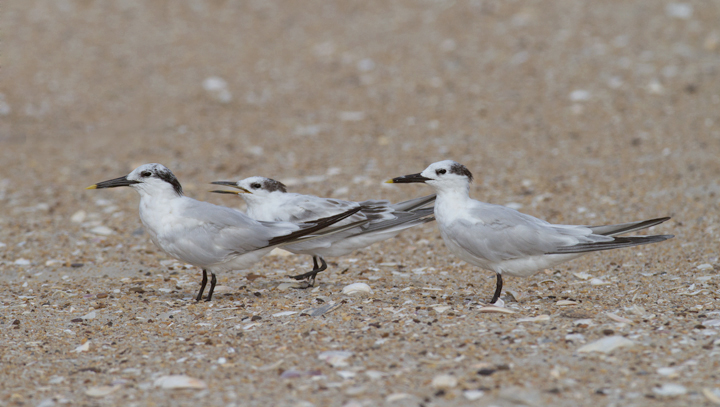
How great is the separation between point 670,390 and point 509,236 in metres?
1.40

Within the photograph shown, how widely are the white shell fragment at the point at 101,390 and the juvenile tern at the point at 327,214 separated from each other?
168 centimetres

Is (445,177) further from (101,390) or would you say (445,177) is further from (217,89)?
(217,89)

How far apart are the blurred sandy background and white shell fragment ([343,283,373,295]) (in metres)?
0.08

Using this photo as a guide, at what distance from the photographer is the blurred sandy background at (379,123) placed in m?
4.94

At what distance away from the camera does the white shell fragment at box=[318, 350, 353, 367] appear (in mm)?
3518

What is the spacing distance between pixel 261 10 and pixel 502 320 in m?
9.70

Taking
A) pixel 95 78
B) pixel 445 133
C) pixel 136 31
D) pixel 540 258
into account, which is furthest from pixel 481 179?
pixel 136 31

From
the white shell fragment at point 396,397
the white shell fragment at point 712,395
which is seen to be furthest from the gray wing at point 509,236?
the white shell fragment at point 396,397

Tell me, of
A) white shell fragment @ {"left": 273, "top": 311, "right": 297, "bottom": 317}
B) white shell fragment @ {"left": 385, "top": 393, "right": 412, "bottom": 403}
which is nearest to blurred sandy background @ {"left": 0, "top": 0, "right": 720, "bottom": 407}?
white shell fragment @ {"left": 385, "top": 393, "right": 412, "bottom": 403}

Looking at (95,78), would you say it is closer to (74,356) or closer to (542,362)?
(74,356)

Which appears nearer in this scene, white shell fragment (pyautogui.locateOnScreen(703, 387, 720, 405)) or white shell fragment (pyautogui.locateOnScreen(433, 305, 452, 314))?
white shell fragment (pyautogui.locateOnScreen(703, 387, 720, 405))

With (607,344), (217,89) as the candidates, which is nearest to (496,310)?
(607,344)

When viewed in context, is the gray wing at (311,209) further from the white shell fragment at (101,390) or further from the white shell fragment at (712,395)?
the white shell fragment at (712,395)

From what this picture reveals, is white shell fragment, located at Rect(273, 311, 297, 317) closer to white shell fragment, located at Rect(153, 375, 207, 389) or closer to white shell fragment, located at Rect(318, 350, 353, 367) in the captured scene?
white shell fragment, located at Rect(318, 350, 353, 367)
